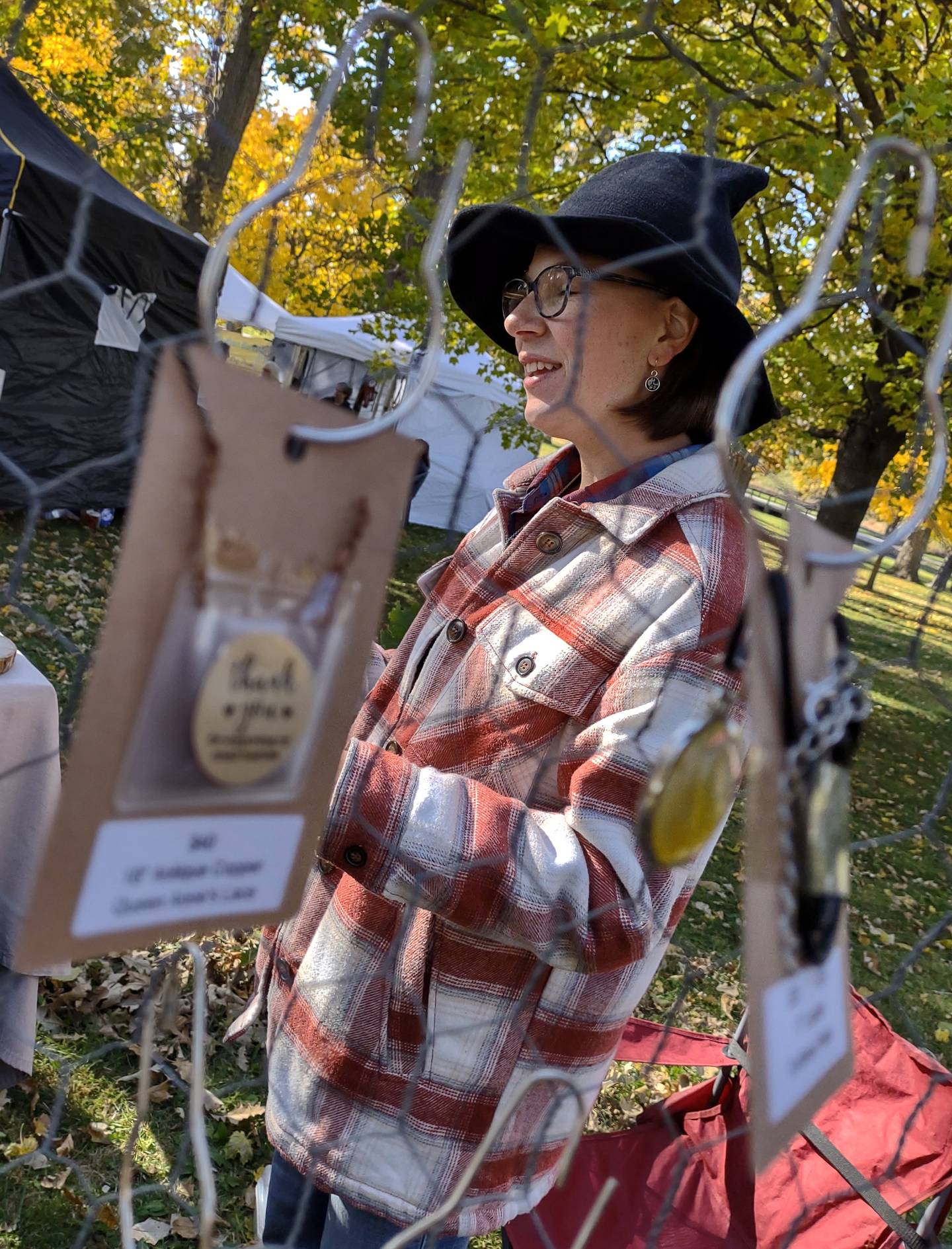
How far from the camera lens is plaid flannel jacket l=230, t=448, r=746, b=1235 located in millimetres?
790

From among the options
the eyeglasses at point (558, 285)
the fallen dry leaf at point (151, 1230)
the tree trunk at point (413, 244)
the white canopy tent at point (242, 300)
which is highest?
the tree trunk at point (413, 244)

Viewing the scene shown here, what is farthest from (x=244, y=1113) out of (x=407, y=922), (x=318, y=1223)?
(x=407, y=922)

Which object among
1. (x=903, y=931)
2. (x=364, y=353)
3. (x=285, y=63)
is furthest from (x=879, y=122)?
(x=364, y=353)

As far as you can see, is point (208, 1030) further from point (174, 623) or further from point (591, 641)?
point (174, 623)

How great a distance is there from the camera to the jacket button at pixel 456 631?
3.17ft

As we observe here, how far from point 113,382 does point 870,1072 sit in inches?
192

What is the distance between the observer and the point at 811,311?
431 millimetres

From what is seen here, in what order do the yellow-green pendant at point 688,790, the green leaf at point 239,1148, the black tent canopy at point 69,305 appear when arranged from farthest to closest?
the black tent canopy at point 69,305 → the green leaf at point 239,1148 → the yellow-green pendant at point 688,790

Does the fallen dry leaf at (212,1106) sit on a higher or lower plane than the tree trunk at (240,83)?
lower

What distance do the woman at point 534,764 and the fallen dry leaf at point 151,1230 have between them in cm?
87

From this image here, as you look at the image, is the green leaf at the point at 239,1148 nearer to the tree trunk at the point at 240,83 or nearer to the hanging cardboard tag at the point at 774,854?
the hanging cardboard tag at the point at 774,854

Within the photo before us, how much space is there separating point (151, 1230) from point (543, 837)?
4.60 ft

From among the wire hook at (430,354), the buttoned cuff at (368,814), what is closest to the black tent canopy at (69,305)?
the buttoned cuff at (368,814)

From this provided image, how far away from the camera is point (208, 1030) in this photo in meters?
2.22
